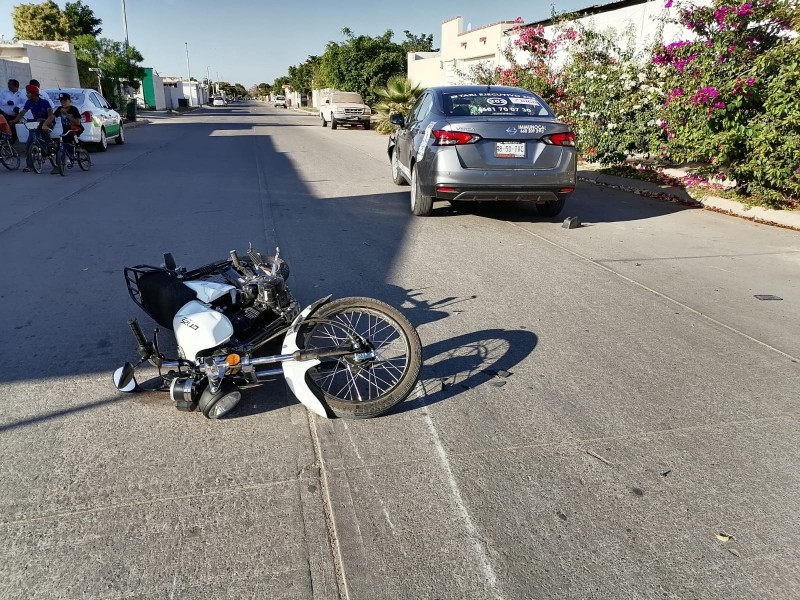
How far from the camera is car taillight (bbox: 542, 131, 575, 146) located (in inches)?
278

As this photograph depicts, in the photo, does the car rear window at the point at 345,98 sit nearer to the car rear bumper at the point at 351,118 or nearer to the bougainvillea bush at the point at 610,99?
the car rear bumper at the point at 351,118

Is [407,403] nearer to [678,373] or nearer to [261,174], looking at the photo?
[678,373]

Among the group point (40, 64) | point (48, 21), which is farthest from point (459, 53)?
point (48, 21)

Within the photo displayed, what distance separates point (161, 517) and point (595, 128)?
12.4 metres

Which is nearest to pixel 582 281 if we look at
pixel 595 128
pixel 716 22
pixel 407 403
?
pixel 407 403

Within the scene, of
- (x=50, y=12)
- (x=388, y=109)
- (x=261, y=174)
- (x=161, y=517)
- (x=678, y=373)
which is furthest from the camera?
(x=50, y=12)

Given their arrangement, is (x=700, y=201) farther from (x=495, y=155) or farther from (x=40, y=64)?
(x=40, y=64)

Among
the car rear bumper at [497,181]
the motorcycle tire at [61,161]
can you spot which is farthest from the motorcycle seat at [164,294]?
the motorcycle tire at [61,161]

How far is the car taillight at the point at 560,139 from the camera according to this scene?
7062mm

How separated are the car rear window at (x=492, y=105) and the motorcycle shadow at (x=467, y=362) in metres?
4.09

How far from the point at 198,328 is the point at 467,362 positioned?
5.83 feet

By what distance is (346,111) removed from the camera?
1168 inches

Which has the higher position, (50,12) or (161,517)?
(50,12)

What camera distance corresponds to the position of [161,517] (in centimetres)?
250
